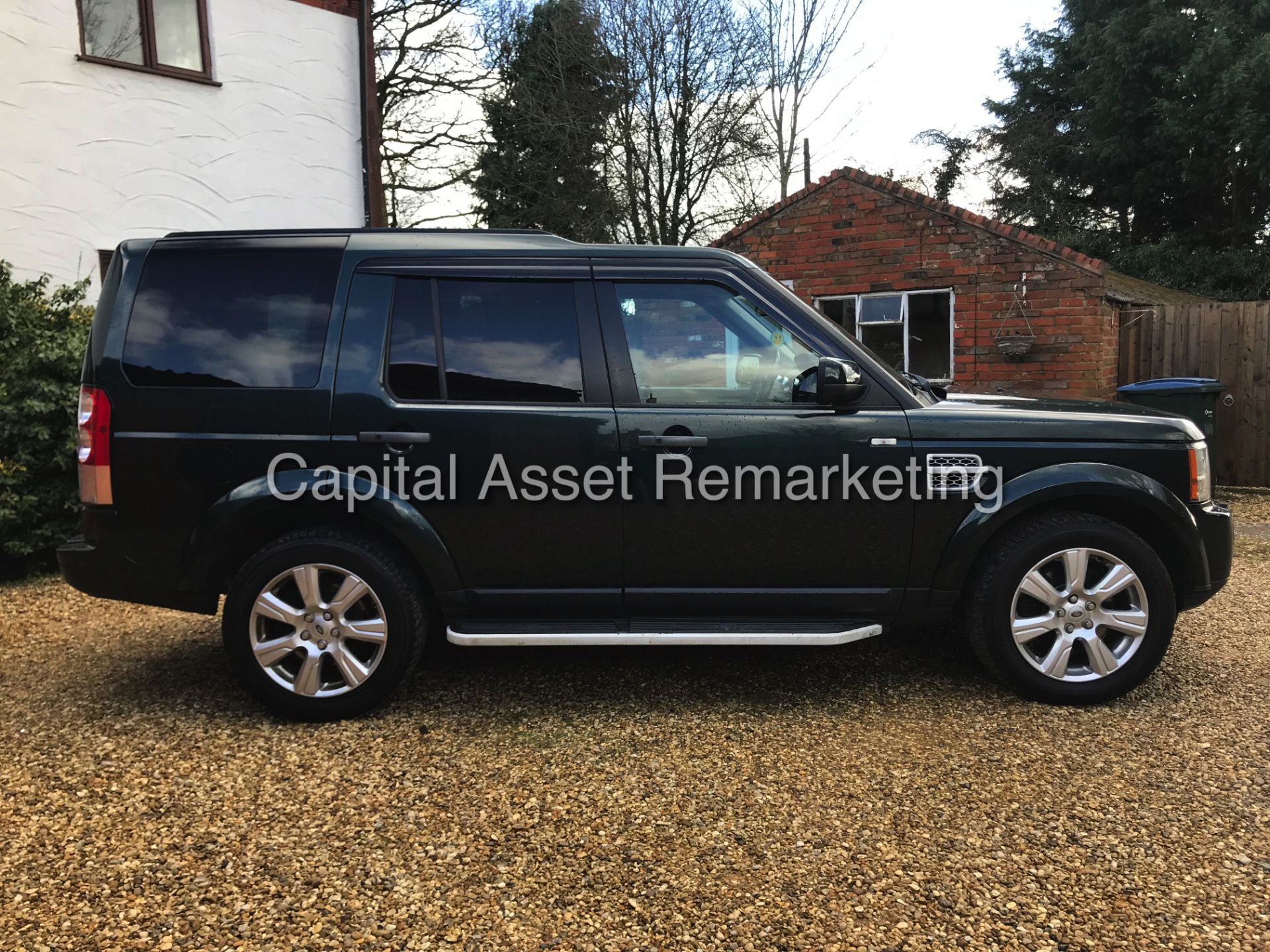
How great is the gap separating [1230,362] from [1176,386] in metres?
2.04

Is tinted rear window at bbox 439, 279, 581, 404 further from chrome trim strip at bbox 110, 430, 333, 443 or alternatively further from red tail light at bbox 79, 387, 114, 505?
red tail light at bbox 79, 387, 114, 505

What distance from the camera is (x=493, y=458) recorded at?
3.43 metres

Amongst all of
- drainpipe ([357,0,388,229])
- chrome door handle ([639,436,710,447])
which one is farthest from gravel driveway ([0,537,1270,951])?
drainpipe ([357,0,388,229])

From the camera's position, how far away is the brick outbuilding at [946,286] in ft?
33.6

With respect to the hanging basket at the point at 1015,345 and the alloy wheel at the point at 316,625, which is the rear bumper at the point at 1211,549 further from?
the hanging basket at the point at 1015,345

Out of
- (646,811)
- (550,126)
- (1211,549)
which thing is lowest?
(646,811)

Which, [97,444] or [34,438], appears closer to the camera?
[97,444]

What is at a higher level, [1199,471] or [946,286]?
[946,286]

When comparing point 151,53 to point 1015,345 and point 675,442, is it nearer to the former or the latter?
point 675,442

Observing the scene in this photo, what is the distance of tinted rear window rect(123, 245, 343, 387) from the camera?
11.3 ft

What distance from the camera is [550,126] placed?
57.9ft

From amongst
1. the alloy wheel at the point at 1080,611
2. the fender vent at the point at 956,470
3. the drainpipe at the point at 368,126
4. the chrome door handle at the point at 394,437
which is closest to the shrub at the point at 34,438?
the chrome door handle at the point at 394,437

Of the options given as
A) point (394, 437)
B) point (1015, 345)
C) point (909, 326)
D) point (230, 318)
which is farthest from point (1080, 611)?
point (909, 326)

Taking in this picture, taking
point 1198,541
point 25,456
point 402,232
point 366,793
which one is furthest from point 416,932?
point 25,456
